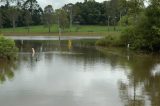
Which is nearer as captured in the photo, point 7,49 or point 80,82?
point 80,82

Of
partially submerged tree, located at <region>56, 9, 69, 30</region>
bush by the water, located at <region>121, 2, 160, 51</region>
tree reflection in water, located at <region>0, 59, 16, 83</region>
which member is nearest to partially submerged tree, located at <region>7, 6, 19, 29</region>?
partially submerged tree, located at <region>56, 9, 69, 30</region>

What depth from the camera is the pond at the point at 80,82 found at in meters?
20.4

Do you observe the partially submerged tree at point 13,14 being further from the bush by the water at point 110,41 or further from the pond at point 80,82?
the pond at point 80,82

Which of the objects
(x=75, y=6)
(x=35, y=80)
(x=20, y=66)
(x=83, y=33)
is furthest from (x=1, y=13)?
(x=35, y=80)

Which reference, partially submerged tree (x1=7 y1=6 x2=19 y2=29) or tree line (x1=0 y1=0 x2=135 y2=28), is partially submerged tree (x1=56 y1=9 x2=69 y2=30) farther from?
partially submerged tree (x1=7 y1=6 x2=19 y2=29)

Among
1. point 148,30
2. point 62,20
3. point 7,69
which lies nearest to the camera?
point 7,69

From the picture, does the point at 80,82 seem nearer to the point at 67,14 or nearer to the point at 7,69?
the point at 7,69

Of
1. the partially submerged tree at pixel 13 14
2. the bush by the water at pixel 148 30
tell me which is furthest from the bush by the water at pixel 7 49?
the partially submerged tree at pixel 13 14

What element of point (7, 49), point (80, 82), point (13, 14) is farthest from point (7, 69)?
point (13, 14)

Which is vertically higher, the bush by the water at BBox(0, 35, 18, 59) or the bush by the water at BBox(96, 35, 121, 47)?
the bush by the water at BBox(0, 35, 18, 59)

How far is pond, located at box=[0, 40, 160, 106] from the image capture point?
66.9 ft

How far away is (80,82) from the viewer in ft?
84.4

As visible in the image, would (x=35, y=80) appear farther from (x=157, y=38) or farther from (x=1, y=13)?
(x=1, y=13)

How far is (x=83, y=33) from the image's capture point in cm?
10088
